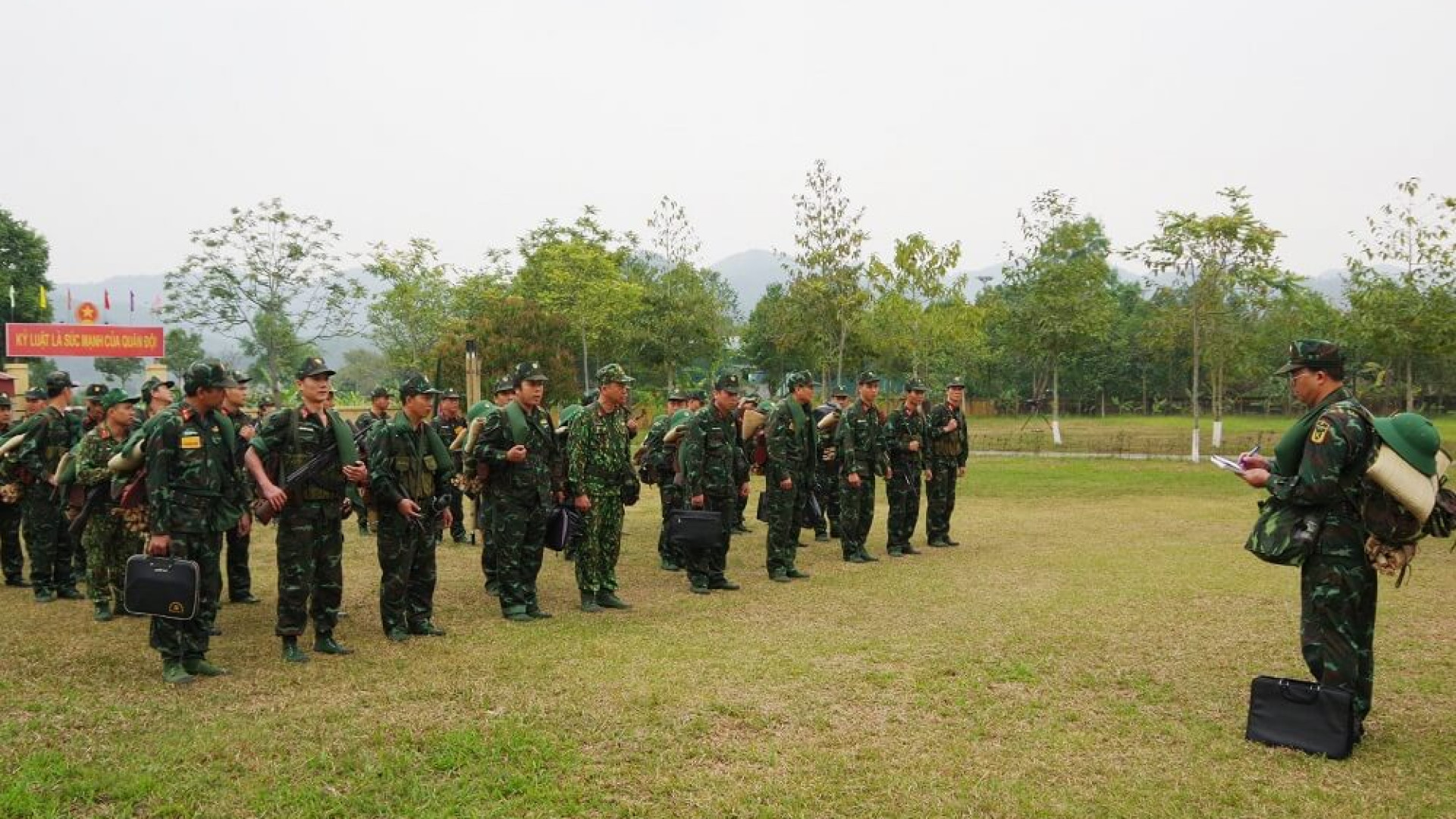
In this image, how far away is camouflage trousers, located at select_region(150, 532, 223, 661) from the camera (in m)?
5.81

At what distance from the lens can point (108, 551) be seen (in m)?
7.48

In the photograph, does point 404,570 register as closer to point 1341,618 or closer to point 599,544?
point 599,544

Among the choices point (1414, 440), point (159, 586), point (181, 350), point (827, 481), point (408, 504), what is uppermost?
point (181, 350)

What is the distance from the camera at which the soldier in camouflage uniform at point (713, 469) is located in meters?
8.55

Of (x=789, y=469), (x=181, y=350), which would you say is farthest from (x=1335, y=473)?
(x=181, y=350)

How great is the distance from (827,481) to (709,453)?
3545 millimetres

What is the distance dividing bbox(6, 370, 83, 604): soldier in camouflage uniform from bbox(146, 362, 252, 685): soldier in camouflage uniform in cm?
341

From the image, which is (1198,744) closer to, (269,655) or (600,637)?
(600,637)

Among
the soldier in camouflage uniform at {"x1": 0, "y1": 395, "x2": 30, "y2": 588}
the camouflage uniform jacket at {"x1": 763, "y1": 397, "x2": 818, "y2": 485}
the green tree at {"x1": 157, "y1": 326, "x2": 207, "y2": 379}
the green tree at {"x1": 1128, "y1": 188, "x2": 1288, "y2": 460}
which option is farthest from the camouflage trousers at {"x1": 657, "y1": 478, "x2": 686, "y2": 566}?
the green tree at {"x1": 157, "y1": 326, "x2": 207, "y2": 379}

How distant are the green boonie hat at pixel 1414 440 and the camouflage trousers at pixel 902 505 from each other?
254 inches

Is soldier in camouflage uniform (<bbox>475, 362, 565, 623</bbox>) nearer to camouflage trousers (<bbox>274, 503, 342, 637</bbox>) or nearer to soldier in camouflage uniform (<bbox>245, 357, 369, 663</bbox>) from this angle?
soldier in camouflage uniform (<bbox>245, 357, 369, 663</bbox>)

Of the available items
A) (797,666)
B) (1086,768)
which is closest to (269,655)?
(797,666)

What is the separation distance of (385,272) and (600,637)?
3392 centimetres

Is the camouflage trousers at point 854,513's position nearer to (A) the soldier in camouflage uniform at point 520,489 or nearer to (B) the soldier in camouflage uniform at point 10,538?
(A) the soldier in camouflage uniform at point 520,489
